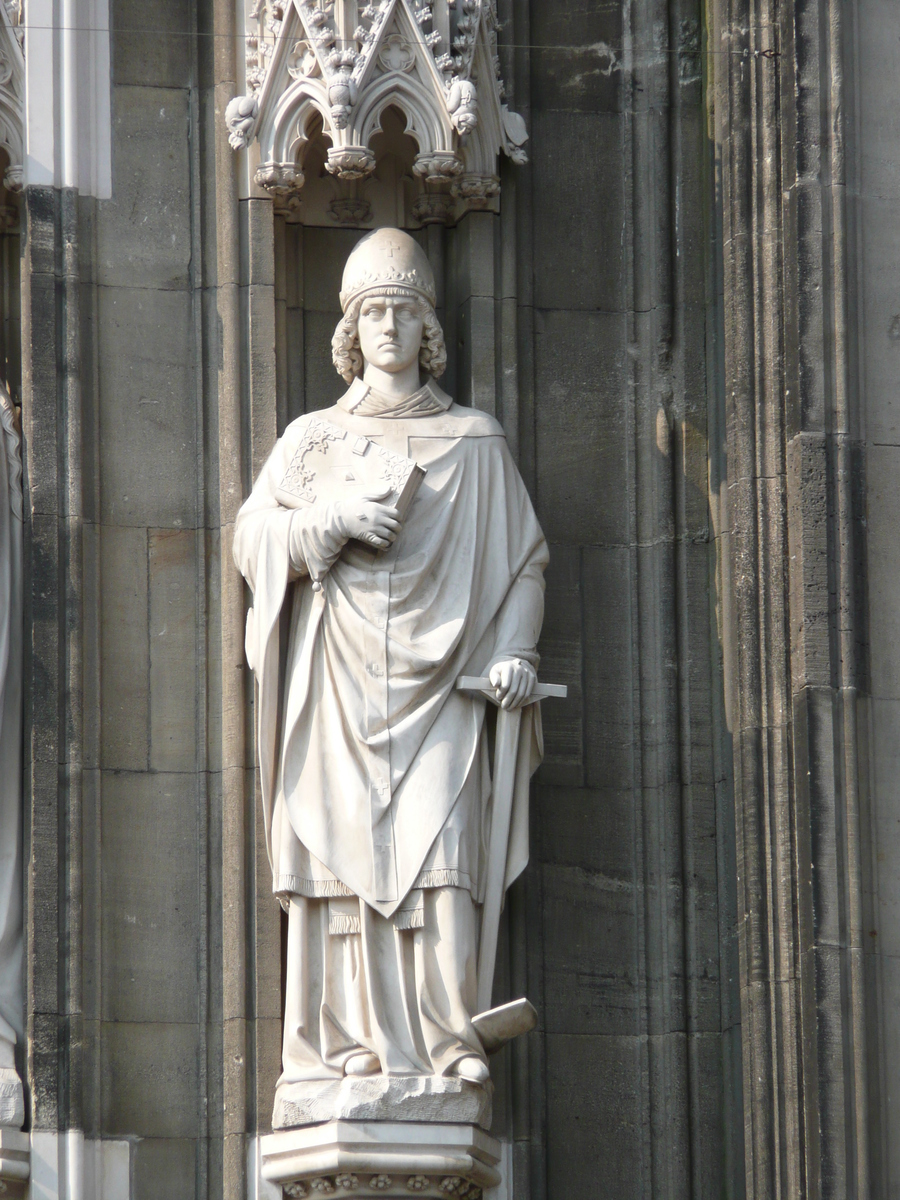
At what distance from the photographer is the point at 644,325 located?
1132cm

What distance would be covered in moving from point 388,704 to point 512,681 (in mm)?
418

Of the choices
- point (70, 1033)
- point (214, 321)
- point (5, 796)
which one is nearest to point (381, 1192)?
point (70, 1033)

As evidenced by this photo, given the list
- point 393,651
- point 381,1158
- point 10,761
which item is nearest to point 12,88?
point 10,761

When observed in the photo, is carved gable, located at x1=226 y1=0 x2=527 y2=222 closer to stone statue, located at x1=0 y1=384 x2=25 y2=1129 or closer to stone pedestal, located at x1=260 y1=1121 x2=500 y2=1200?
stone statue, located at x1=0 y1=384 x2=25 y2=1129

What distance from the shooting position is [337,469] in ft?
34.7

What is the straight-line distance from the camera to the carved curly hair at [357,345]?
10805mm

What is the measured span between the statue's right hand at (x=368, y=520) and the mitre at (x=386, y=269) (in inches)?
32.8

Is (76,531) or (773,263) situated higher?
(773,263)

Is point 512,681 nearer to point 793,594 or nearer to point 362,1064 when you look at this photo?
point 793,594

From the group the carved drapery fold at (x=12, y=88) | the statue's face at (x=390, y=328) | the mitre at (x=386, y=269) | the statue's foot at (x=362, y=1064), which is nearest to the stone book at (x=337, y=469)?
the statue's face at (x=390, y=328)

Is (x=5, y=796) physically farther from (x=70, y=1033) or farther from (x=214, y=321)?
(x=214, y=321)

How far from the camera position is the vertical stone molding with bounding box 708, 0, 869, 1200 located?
400 inches

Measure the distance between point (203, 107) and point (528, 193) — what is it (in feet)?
3.98

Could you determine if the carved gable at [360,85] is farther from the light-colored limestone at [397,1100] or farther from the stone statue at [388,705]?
the light-colored limestone at [397,1100]
